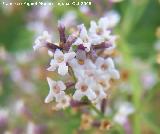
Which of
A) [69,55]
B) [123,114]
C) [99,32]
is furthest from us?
[123,114]

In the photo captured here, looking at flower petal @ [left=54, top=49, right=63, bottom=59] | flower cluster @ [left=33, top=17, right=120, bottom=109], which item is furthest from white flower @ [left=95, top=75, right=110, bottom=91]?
flower petal @ [left=54, top=49, right=63, bottom=59]

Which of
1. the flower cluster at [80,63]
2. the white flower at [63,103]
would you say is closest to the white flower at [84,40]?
the flower cluster at [80,63]

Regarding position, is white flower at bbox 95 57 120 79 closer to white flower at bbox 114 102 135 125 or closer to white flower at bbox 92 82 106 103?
white flower at bbox 92 82 106 103

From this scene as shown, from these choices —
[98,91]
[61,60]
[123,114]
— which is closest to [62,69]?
[61,60]

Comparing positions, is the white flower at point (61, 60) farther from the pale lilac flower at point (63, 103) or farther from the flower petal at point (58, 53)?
the pale lilac flower at point (63, 103)

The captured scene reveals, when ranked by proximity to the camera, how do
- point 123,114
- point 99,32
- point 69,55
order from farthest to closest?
point 123,114 < point 99,32 < point 69,55

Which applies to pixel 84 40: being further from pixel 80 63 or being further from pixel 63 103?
pixel 63 103

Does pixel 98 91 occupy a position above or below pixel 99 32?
below

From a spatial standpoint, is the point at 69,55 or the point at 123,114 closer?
the point at 69,55
